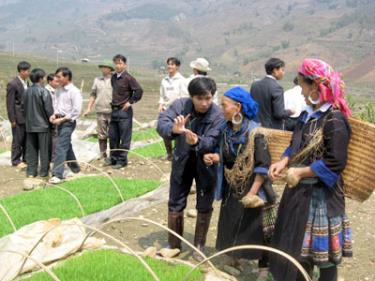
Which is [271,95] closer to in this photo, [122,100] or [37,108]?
[122,100]

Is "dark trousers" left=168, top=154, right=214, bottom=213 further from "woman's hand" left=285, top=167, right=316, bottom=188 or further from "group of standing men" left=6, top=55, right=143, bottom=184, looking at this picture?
"group of standing men" left=6, top=55, right=143, bottom=184

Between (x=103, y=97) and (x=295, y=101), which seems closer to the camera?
(x=295, y=101)

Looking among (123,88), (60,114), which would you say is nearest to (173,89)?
(123,88)

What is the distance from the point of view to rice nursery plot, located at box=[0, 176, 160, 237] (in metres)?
5.94

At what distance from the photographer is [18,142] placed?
9.26 metres

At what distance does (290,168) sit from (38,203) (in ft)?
13.4

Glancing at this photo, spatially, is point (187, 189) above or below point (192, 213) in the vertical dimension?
above

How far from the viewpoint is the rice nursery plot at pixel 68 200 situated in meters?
5.94

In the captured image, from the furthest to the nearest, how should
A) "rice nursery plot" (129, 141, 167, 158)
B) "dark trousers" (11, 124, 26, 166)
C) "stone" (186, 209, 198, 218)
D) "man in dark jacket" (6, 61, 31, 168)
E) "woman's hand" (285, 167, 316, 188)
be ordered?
1. "rice nursery plot" (129, 141, 167, 158)
2. "dark trousers" (11, 124, 26, 166)
3. "man in dark jacket" (6, 61, 31, 168)
4. "stone" (186, 209, 198, 218)
5. "woman's hand" (285, 167, 316, 188)

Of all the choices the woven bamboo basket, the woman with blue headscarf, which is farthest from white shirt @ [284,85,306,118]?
the woven bamboo basket

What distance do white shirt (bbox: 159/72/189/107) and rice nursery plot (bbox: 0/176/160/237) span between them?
6.42 ft

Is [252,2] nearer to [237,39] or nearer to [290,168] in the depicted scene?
[237,39]

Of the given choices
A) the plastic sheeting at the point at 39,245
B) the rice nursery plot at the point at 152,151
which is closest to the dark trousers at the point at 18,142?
the rice nursery plot at the point at 152,151

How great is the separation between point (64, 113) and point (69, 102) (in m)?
0.19
